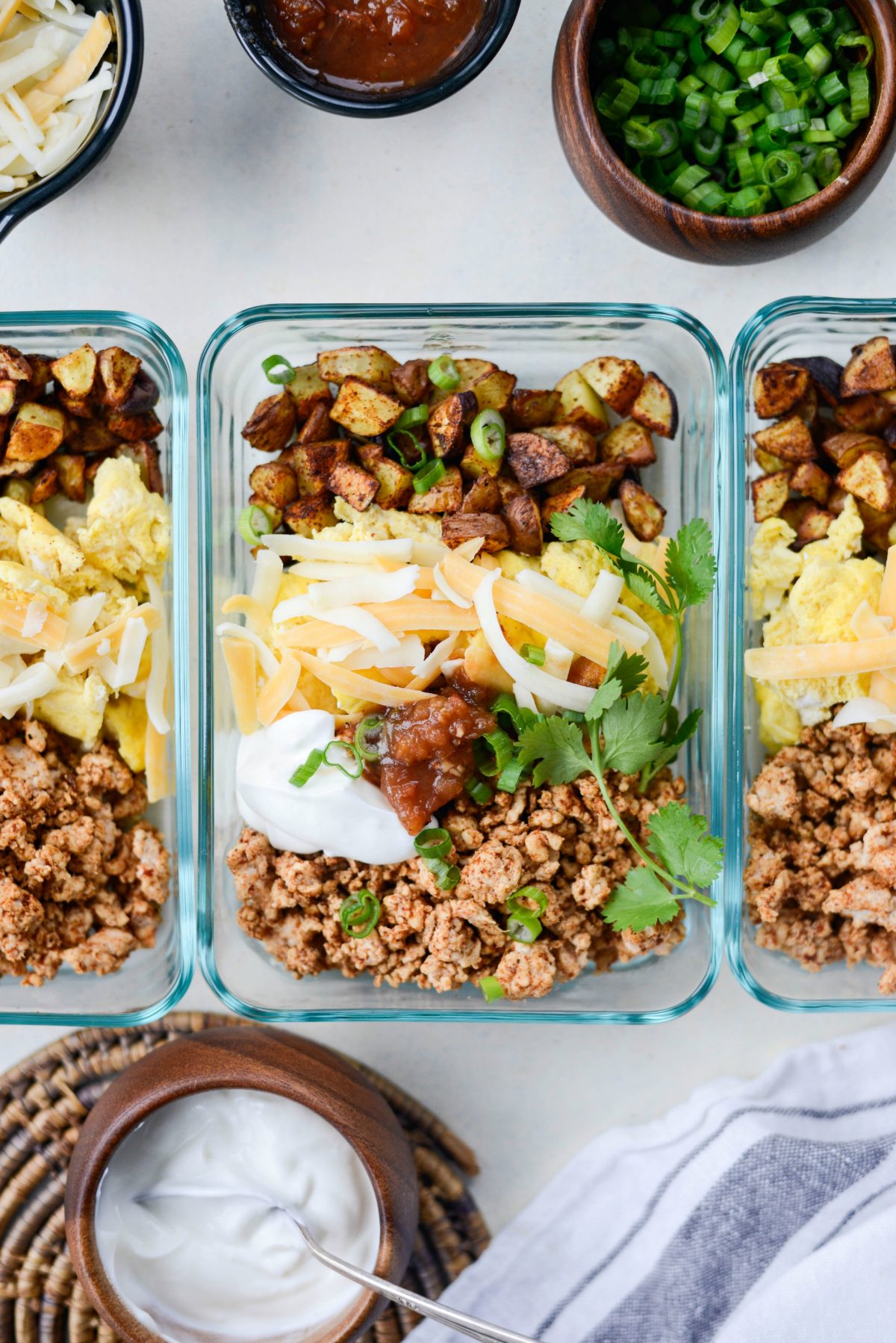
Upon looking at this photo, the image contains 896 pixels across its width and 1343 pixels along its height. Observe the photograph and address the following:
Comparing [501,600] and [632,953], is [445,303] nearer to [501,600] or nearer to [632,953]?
[501,600]

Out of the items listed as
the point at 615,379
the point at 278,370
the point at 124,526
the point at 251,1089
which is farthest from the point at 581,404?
the point at 251,1089

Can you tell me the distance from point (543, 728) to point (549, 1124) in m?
0.86

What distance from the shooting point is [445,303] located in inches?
73.9

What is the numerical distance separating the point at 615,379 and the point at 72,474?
0.88 m

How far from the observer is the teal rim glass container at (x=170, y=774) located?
1820 mm

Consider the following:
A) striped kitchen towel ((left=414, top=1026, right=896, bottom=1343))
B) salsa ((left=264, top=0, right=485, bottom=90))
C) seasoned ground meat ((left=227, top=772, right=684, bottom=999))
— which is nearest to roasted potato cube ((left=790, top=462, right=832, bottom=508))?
seasoned ground meat ((left=227, top=772, right=684, bottom=999))

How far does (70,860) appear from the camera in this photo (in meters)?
1.75

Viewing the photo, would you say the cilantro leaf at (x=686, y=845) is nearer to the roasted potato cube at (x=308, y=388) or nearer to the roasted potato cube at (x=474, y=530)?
the roasted potato cube at (x=474, y=530)

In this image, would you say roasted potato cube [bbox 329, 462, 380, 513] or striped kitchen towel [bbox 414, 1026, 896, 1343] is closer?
roasted potato cube [bbox 329, 462, 380, 513]

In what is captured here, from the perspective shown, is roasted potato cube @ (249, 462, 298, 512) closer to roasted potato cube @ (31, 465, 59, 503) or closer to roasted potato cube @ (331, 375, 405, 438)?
roasted potato cube @ (331, 375, 405, 438)

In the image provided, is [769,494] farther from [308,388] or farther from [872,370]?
[308,388]

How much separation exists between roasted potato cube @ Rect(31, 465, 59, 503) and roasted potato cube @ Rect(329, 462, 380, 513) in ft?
1.45

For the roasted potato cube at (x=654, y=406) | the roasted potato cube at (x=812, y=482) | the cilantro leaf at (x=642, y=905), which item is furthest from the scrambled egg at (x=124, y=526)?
the roasted potato cube at (x=812, y=482)

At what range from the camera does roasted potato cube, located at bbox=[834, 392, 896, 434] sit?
182cm
